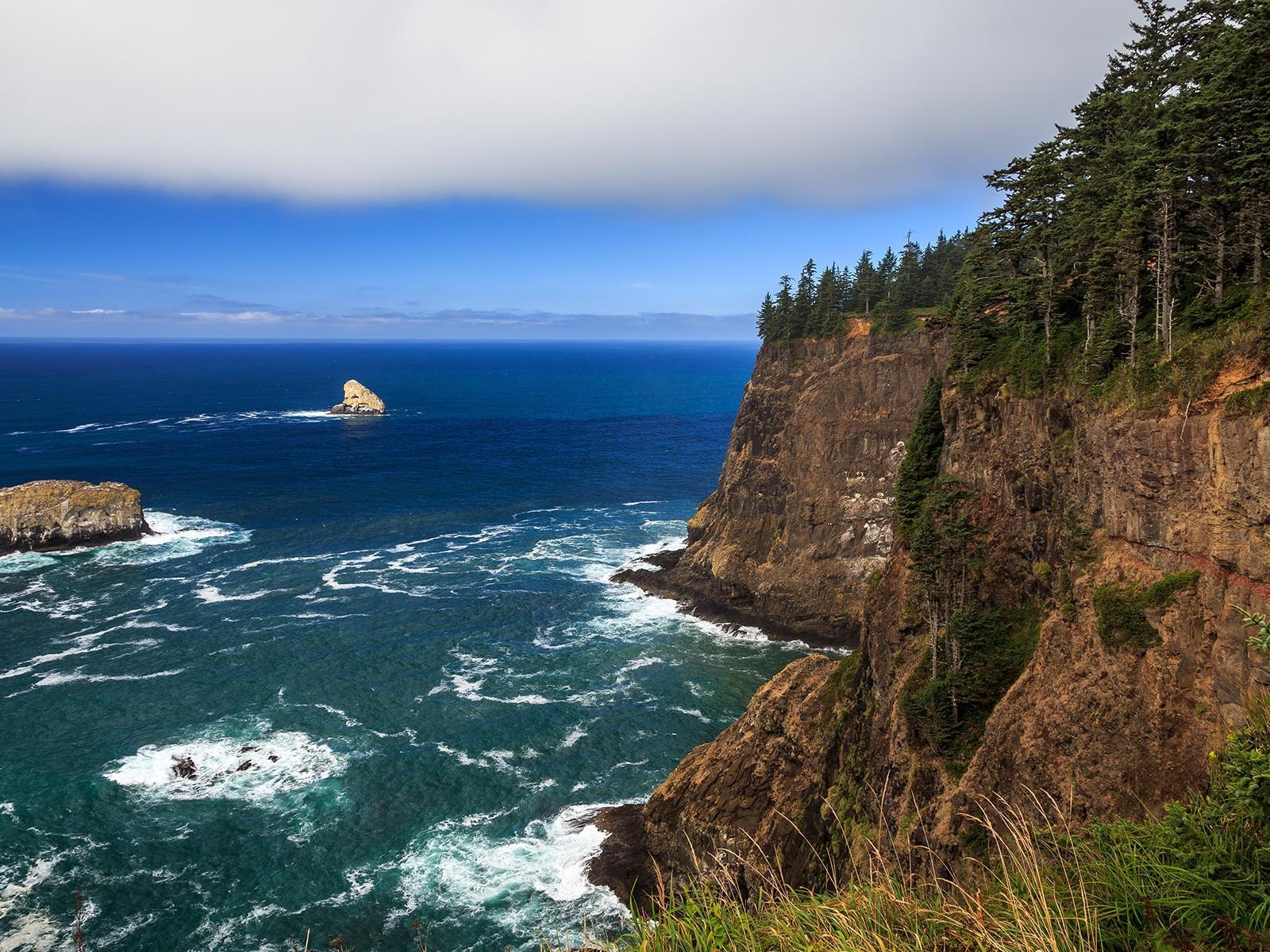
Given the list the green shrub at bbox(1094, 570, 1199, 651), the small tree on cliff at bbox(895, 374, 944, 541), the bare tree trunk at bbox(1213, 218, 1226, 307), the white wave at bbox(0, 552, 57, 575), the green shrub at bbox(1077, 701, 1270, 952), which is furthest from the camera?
the white wave at bbox(0, 552, 57, 575)

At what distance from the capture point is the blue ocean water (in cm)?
3947

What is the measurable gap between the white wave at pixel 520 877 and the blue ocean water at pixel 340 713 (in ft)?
0.47

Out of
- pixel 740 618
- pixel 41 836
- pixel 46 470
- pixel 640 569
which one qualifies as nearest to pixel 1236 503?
pixel 740 618

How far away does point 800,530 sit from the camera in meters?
79.2

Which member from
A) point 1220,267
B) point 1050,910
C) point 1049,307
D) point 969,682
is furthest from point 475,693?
point 1050,910

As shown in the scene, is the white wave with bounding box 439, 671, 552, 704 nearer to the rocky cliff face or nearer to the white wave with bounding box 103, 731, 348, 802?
the white wave with bounding box 103, 731, 348, 802

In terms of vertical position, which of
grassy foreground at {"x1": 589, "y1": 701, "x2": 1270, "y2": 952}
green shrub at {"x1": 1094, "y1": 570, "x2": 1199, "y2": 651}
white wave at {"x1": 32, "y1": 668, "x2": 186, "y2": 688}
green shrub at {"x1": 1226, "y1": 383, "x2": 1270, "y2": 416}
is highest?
green shrub at {"x1": 1226, "y1": 383, "x2": 1270, "y2": 416}

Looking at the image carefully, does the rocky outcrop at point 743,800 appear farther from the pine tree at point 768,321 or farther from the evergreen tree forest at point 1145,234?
the pine tree at point 768,321

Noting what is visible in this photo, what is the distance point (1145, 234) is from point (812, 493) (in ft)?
160

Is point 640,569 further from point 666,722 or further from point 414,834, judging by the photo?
point 414,834

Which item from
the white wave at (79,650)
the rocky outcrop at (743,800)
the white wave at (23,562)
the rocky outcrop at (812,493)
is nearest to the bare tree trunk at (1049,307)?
the rocky outcrop at (743,800)

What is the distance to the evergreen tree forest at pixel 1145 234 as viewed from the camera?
28.4 metres

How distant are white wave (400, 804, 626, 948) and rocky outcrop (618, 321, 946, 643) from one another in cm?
3521

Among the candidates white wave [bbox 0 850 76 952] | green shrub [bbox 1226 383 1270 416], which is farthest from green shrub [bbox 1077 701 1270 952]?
white wave [bbox 0 850 76 952]
